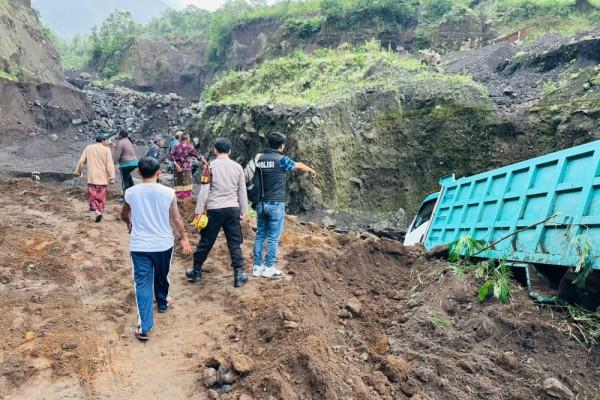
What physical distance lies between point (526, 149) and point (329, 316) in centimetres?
928

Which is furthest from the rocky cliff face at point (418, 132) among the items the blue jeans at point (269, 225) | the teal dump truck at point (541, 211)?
the blue jeans at point (269, 225)

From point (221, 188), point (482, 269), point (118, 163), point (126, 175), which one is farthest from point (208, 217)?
point (118, 163)

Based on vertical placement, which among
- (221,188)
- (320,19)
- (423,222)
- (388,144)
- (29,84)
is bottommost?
(423,222)

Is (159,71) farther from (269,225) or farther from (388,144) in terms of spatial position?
(269,225)

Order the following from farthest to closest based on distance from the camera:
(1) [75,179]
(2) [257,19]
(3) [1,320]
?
(2) [257,19] → (1) [75,179] → (3) [1,320]

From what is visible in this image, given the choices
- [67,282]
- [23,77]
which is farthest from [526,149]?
[23,77]

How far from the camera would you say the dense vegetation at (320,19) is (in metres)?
22.7

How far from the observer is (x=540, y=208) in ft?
15.2

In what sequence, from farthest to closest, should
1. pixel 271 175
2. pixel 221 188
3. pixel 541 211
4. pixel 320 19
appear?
pixel 320 19 → pixel 271 175 → pixel 221 188 → pixel 541 211

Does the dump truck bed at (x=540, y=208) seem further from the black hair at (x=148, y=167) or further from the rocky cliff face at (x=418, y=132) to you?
the rocky cliff face at (x=418, y=132)

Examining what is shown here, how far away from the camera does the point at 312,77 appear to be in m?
16.4

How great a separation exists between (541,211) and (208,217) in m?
3.36

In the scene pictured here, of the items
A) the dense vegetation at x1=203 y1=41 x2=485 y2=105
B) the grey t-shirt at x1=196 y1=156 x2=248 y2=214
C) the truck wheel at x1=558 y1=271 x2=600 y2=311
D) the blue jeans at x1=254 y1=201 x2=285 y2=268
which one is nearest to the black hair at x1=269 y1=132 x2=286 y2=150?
the grey t-shirt at x1=196 y1=156 x2=248 y2=214

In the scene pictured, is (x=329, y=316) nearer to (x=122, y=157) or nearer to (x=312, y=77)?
(x=122, y=157)
